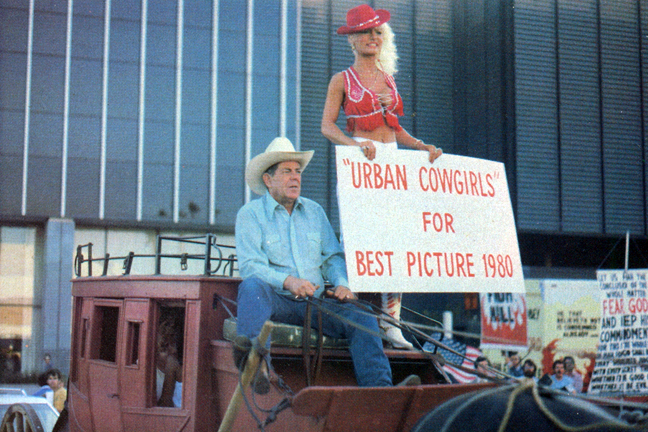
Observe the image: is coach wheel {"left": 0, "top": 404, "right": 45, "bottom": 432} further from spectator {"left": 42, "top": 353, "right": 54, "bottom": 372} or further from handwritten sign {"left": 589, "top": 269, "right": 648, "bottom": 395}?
spectator {"left": 42, "top": 353, "right": 54, "bottom": 372}

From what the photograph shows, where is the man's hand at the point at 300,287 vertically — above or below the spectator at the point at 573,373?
above

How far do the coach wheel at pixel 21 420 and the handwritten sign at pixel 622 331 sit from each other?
17.9ft

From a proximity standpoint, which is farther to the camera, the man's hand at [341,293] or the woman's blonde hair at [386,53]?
the woman's blonde hair at [386,53]

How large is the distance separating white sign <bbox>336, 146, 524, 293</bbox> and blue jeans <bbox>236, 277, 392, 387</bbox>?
221mm

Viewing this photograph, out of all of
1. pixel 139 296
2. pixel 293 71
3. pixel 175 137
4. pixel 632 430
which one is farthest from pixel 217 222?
pixel 632 430

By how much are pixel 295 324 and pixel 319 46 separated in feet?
43.7

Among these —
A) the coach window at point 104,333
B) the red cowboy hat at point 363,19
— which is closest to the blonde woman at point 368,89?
the red cowboy hat at point 363,19

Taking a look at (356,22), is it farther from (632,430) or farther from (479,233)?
(632,430)

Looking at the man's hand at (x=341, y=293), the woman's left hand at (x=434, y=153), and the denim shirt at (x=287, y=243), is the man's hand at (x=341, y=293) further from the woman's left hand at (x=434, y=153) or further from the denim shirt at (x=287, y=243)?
the woman's left hand at (x=434, y=153)

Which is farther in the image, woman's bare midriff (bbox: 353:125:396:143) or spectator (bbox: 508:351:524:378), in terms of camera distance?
spectator (bbox: 508:351:524:378)

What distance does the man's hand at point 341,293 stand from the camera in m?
3.73

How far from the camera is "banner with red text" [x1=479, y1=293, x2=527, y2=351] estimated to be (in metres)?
10.8

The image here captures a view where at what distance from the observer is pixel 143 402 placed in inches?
172

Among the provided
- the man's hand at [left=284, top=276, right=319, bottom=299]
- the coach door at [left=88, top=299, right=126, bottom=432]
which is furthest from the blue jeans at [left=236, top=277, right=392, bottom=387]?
the coach door at [left=88, top=299, right=126, bottom=432]
